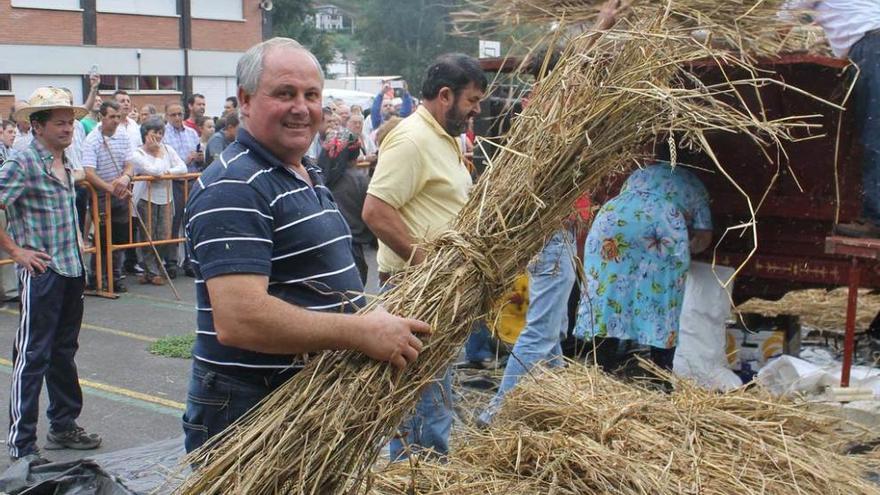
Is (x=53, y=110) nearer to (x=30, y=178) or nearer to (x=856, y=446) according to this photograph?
(x=30, y=178)

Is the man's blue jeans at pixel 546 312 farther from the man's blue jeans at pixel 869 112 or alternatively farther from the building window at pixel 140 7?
the building window at pixel 140 7

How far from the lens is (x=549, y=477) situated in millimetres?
3850

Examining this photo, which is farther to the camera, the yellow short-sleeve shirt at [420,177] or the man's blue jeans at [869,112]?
the man's blue jeans at [869,112]

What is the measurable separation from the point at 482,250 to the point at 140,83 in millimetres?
31744

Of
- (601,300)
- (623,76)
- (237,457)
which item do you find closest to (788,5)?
(601,300)

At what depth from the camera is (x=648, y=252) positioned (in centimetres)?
Result: 621

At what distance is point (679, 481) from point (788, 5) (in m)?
3.10

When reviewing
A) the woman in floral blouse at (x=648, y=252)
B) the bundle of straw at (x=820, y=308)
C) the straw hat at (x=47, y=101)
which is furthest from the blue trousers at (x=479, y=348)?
the straw hat at (x=47, y=101)

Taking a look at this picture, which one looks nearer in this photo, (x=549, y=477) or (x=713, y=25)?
(x=549, y=477)

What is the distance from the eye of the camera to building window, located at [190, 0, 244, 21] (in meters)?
34.9

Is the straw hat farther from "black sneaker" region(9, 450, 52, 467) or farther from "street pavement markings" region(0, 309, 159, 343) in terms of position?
"street pavement markings" region(0, 309, 159, 343)

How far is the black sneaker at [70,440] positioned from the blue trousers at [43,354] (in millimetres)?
33

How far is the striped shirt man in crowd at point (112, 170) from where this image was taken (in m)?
10.2

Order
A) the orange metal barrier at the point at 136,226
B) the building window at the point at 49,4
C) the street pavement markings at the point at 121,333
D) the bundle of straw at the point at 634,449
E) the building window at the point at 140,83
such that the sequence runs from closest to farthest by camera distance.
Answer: the bundle of straw at the point at 634,449 < the street pavement markings at the point at 121,333 < the orange metal barrier at the point at 136,226 < the building window at the point at 49,4 < the building window at the point at 140,83
